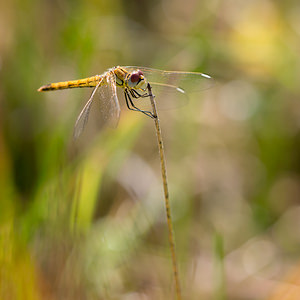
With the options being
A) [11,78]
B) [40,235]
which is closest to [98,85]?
Answer: [40,235]

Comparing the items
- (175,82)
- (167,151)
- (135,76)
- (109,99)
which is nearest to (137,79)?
(135,76)

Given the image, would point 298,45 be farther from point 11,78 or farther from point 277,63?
point 11,78

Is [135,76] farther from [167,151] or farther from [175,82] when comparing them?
[167,151]

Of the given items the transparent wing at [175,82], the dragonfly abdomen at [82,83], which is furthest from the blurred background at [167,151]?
the transparent wing at [175,82]

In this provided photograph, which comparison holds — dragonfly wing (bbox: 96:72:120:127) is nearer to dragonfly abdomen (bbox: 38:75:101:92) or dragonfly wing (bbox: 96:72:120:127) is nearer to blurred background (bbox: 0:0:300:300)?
dragonfly abdomen (bbox: 38:75:101:92)

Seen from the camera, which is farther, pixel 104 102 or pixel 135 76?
pixel 104 102

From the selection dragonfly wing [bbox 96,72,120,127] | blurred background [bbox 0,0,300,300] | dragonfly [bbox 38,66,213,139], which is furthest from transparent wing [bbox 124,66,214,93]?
blurred background [bbox 0,0,300,300]

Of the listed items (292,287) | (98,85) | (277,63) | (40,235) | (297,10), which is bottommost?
(292,287)
